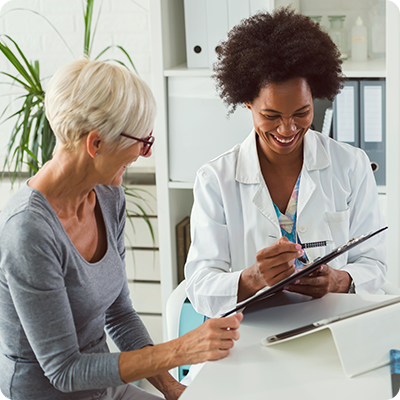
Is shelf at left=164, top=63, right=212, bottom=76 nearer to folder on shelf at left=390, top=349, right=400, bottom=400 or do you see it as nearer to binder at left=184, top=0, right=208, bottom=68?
binder at left=184, top=0, right=208, bottom=68

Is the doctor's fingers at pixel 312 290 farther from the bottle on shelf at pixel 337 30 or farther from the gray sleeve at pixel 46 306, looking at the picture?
the bottle on shelf at pixel 337 30

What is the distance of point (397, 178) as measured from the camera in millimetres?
1835

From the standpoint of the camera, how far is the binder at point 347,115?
6.26 ft

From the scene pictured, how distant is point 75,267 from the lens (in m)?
1.13

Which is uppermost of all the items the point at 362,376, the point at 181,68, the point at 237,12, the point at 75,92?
the point at 237,12

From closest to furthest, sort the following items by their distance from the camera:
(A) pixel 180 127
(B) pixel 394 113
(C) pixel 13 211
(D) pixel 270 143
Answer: (C) pixel 13 211, (D) pixel 270 143, (B) pixel 394 113, (A) pixel 180 127

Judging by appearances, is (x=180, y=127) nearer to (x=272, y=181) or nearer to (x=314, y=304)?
(x=272, y=181)

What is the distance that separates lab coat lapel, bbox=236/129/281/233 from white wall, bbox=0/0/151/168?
100cm

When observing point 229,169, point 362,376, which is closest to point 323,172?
point 229,169

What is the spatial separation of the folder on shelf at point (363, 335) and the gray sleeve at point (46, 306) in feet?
1.31

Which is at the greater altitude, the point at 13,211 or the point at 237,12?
the point at 237,12

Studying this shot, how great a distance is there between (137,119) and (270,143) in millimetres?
485

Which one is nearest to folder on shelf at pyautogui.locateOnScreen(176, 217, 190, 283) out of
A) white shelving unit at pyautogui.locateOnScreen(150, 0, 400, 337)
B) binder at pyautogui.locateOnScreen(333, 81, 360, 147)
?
white shelving unit at pyautogui.locateOnScreen(150, 0, 400, 337)

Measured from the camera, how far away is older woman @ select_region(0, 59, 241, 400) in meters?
1.03
